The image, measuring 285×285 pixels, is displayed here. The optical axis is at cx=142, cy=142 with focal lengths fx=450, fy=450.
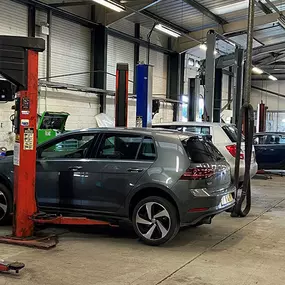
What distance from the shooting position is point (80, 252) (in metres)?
5.32

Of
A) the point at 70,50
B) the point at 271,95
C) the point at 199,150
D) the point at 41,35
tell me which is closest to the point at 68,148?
the point at 199,150

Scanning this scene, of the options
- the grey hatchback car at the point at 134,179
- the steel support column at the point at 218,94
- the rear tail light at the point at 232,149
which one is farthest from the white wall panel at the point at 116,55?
the grey hatchback car at the point at 134,179

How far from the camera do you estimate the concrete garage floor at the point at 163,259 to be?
4.45 metres

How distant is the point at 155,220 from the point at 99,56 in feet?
38.3

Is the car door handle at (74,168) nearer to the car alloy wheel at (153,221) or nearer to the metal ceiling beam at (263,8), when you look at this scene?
the car alloy wheel at (153,221)

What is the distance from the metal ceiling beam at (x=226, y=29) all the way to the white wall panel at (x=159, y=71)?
3.48ft

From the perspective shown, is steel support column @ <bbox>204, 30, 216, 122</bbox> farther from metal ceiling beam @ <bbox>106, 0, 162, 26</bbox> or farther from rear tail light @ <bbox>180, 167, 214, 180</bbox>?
rear tail light @ <bbox>180, 167, 214, 180</bbox>

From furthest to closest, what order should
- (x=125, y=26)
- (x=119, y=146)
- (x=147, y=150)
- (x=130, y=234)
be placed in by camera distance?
(x=125, y=26) < (x=130, y=234) < (x=119, y=146) < (x=147, y=150)

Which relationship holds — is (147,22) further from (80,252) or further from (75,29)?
(80,252)

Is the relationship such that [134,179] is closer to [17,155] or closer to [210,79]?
[17,155]

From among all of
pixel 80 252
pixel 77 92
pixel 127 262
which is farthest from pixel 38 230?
pixel 77 92

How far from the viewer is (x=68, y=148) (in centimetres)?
645

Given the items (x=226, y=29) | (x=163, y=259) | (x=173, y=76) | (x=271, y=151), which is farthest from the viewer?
(x=173, y=76)

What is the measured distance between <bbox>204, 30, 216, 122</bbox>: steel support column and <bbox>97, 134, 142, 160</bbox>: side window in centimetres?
786
